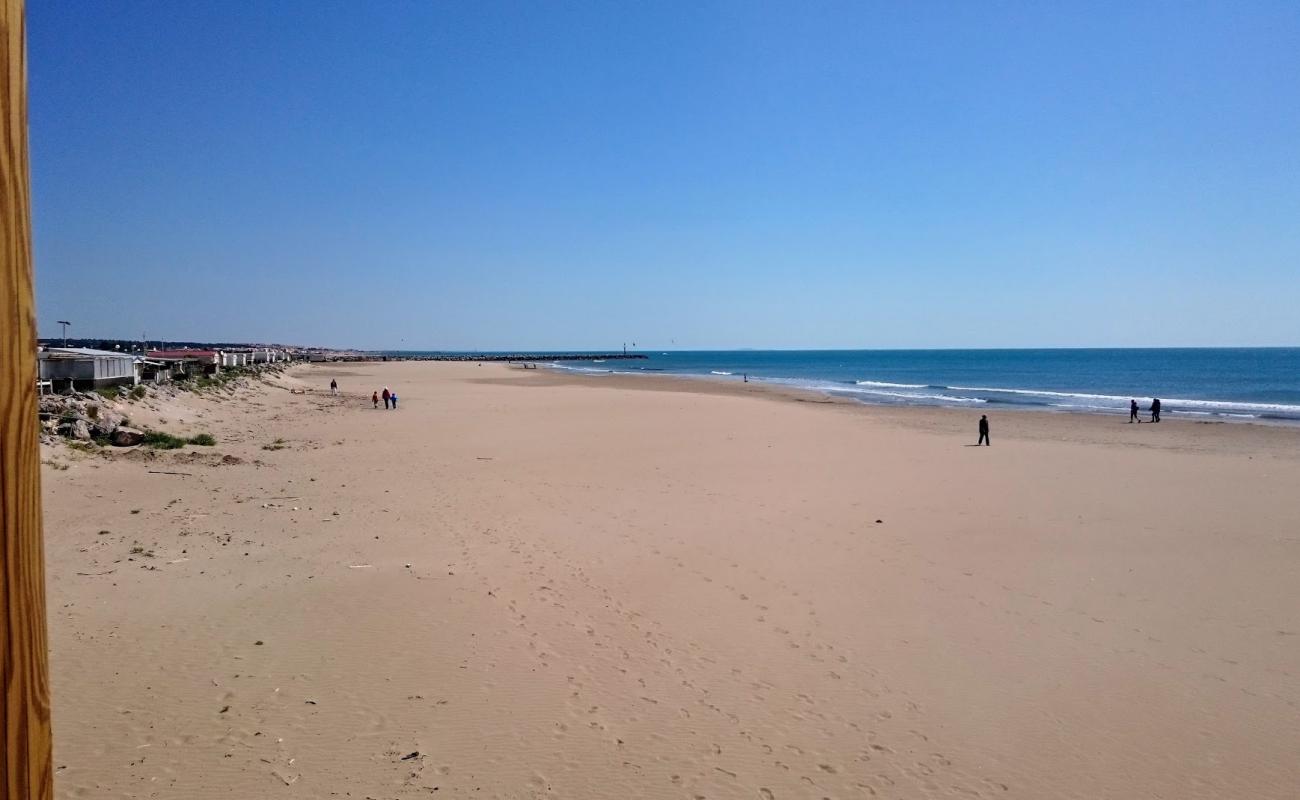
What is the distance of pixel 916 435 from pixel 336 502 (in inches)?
864

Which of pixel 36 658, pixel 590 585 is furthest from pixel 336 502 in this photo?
pixel 36 658

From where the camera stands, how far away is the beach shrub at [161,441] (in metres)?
18.0

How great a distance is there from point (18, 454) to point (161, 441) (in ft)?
66.0

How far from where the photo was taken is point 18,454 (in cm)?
126

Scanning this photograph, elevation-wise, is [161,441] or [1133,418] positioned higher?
[161,441]

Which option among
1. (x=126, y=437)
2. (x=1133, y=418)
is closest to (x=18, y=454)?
(x=126, y=437)

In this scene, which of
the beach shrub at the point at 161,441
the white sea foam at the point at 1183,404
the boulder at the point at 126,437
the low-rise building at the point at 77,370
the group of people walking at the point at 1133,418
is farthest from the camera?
the white sea foam at the point at 1183,404

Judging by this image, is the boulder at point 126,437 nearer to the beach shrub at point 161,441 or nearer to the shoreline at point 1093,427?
the beach shrub at point 161,441

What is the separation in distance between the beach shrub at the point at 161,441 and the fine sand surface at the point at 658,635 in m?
1.52

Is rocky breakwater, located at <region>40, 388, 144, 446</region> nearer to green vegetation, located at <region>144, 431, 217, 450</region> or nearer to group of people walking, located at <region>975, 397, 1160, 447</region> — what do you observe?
green vegetation, located at <region>144, 431, 217, 450</region>

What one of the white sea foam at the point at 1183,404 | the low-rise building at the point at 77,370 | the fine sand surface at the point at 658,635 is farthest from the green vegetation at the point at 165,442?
the white sea foam at the point at 1183,404

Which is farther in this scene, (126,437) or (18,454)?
(126,437)

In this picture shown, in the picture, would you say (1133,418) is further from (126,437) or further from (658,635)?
(126,437)

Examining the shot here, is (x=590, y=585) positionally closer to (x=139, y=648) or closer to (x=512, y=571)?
(x=512, y=571)
